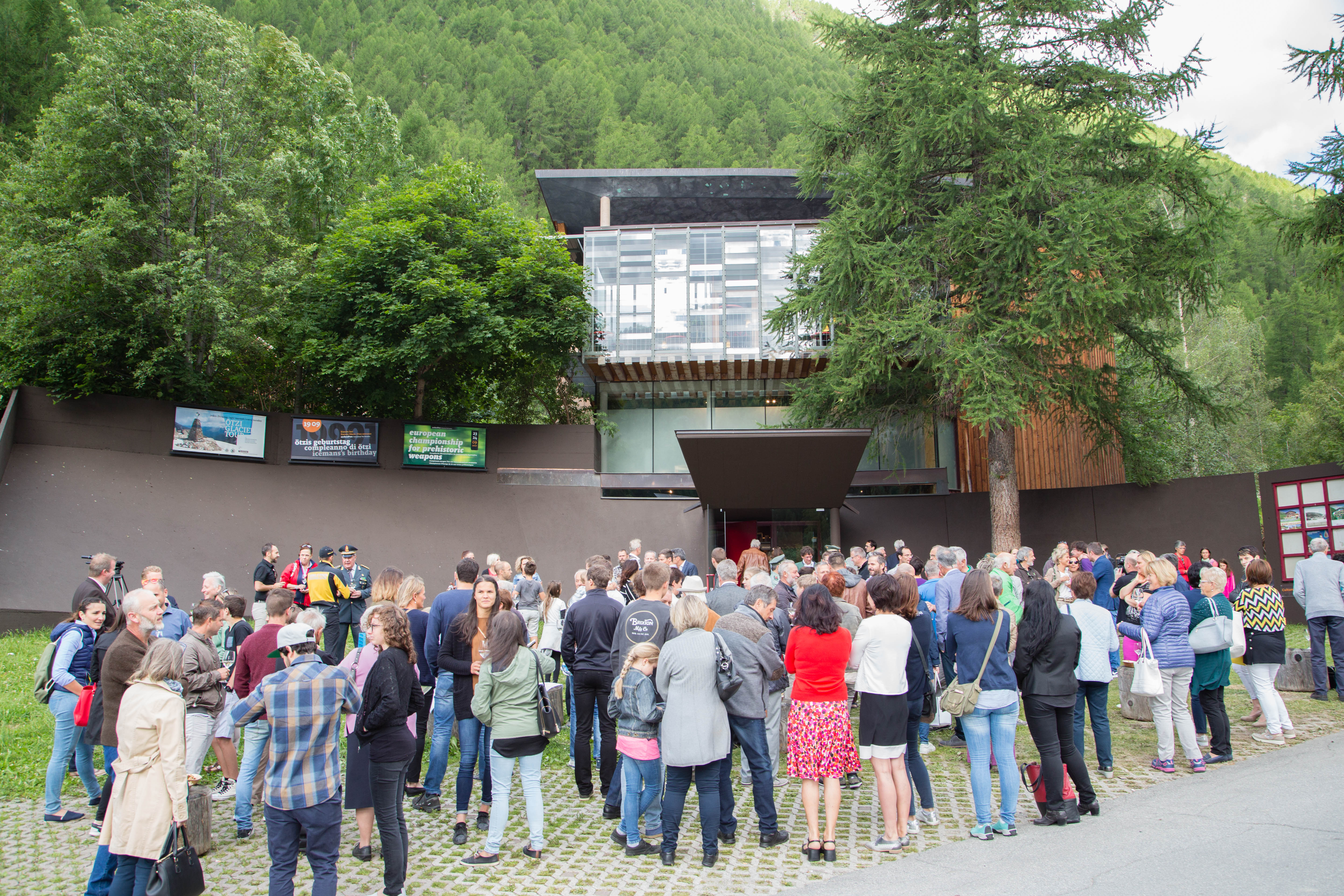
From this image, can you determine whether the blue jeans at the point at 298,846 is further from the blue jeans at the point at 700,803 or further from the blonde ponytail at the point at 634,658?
the blue jeans at the point at 700,803

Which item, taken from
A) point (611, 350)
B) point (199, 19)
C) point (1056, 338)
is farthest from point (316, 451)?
point (1056, 338)

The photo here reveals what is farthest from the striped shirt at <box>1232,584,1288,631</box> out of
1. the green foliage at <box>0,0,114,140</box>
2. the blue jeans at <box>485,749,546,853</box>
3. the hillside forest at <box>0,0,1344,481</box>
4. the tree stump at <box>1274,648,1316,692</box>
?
the green foliage at <box>0,0,114,140</box>

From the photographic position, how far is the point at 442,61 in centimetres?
5100

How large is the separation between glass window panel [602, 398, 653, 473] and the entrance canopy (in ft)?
19.7

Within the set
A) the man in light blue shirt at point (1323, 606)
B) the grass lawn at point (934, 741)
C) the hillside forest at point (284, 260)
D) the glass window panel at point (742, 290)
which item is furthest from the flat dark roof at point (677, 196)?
the grass lawn at point (934, 741)

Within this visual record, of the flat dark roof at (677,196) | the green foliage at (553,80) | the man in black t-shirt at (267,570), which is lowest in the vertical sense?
the man in black t-shirt at (267,570)

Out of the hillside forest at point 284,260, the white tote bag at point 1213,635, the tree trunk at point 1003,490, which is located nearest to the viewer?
the white tote bag at point 1213,635

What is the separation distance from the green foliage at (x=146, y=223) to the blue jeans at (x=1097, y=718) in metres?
16.6

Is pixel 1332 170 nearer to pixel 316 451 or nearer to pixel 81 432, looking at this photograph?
pixel 316 451

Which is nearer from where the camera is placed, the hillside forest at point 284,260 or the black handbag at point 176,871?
the black handbag at point 176,871

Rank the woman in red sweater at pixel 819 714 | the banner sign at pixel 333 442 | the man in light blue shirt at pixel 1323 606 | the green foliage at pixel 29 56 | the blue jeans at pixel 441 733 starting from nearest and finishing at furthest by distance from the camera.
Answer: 1. the woman in red sweater at pixel 819 714
2. the blue jeans at pixel 441 733
3. the man in light blue shirt at pixel 1323 606
4. the banner sign at pixel 333 442
5. the green foliage at pixel 29 56

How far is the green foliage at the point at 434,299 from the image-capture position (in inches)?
725

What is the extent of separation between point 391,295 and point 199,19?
707 centimetres

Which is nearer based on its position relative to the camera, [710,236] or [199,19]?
[199,19]
